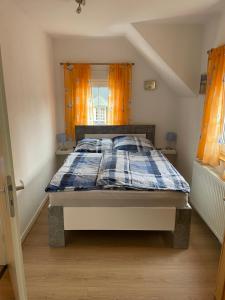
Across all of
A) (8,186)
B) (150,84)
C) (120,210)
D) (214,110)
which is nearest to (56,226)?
(120,210)

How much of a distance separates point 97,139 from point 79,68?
127 centimetres

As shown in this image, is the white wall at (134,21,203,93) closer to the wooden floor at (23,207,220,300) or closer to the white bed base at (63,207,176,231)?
the white bed base at (63,207,176,231)

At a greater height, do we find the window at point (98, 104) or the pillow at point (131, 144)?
the window at point (98, 104)

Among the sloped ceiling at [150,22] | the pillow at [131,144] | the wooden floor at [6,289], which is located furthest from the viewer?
the pillow at [131,144]

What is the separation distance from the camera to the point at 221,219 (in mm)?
2170

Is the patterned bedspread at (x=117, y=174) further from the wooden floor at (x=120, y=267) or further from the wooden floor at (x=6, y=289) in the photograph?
the wooden floor at (x=6, y=289)

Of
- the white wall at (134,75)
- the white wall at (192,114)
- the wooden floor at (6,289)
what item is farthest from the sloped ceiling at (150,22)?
the wooden floor at (6,289)

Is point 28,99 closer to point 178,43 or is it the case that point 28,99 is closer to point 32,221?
point 32,221

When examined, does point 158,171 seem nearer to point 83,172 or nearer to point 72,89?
point 83,172

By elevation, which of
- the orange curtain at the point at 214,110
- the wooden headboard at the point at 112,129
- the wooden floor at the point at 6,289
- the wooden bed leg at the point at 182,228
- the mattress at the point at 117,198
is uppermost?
the orange curtain at the point at 214,110

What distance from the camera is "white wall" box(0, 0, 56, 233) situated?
2156 mm

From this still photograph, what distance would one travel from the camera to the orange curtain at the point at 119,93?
3885mm

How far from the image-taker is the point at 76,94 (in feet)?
13.0

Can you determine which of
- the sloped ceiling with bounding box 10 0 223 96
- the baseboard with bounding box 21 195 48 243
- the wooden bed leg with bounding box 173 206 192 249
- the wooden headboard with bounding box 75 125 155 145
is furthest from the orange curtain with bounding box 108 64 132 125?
the wooden bed leg with bounding box 173 206 192 249
